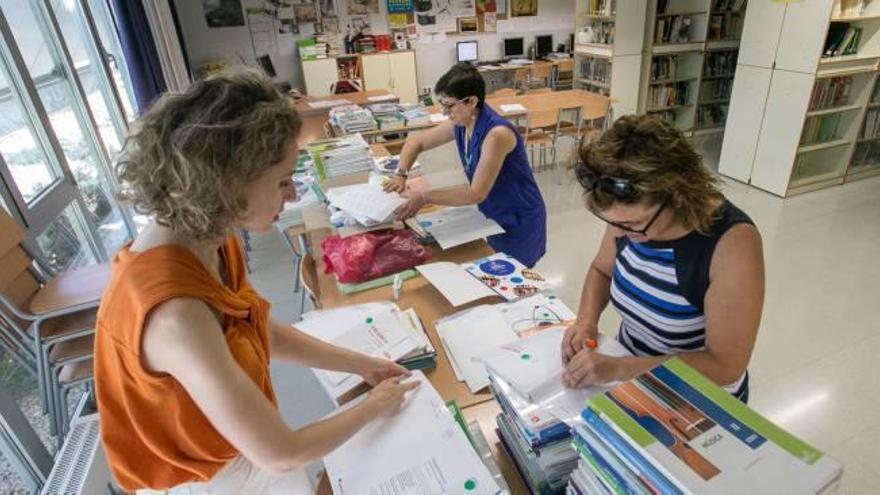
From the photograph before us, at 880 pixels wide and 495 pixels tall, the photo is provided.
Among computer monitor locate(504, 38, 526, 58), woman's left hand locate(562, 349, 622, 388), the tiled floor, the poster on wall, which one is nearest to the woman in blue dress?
the tiled floor

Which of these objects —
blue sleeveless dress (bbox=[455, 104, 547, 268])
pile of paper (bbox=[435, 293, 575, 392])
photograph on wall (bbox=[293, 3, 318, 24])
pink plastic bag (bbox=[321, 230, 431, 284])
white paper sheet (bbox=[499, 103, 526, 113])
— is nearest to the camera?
pile of paper (bbox=[435, 293, 575, 392])

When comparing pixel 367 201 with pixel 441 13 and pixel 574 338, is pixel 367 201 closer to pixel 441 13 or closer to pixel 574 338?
pixel 574 338

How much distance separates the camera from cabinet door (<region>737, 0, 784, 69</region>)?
164 inches

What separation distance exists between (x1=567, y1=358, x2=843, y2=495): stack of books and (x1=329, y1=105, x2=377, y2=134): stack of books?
3092mm

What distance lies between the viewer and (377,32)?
23.4 feet

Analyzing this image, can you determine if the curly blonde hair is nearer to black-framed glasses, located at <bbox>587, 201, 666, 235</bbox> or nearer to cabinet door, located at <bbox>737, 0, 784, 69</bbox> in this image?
black-framed glasses, located at <bbox>587, 201, 666, 235</bbox>

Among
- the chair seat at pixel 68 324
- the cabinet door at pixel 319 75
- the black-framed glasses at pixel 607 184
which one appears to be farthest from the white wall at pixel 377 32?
the black-framed glasses at pixel 607 184

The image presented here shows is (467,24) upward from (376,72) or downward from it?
upward

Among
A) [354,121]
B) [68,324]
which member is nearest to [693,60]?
[354,121]

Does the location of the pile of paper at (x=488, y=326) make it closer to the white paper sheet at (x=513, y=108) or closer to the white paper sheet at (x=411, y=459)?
the white paper sheet at (x=411, y=459)

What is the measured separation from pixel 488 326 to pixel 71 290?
192cm

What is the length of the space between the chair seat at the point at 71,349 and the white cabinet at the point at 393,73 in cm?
567

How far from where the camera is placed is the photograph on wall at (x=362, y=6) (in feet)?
22.6

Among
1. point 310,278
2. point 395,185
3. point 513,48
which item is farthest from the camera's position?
point 513,48
